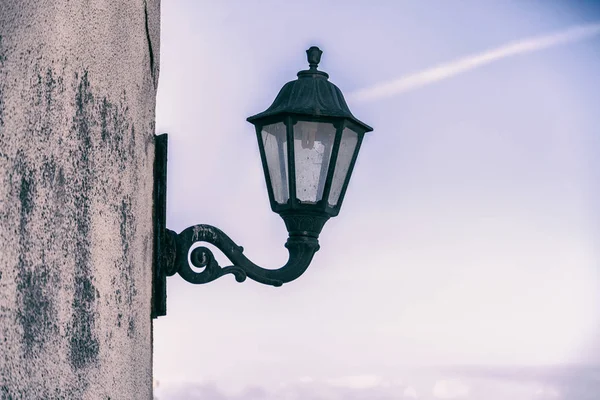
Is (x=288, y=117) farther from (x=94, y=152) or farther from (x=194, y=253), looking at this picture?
(x=94, y=152)

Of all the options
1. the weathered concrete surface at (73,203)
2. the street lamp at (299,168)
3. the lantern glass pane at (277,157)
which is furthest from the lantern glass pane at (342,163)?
the weathered concrete surface at (73,203)

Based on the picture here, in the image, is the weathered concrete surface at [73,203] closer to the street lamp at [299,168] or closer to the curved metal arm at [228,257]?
the curved metal arm at [228,257]

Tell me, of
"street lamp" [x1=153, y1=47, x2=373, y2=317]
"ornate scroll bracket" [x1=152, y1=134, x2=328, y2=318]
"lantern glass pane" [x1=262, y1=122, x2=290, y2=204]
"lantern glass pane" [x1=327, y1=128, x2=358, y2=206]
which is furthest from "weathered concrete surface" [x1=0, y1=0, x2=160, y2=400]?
"lantern glass pane" [x1=327, y1=128, x2=358, y2=206]

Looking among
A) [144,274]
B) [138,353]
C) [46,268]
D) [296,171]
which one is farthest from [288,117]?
[46,268]

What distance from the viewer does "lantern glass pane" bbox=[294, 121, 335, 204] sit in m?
4.22

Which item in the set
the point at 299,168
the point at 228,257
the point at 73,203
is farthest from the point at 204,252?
the point at 73,203

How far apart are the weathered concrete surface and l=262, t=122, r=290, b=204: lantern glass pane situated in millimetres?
806

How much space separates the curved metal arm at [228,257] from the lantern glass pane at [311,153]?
26 cm

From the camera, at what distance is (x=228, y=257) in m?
4.14

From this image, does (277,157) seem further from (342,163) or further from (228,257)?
(228,257)

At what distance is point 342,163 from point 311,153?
161 mm

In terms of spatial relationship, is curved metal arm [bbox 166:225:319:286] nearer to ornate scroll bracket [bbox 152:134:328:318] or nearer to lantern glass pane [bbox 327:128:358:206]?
ornate scroll bracket [bbox 152:134:328:318]

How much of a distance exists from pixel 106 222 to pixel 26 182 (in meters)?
0.59

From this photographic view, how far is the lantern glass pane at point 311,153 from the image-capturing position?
13.8 feet
